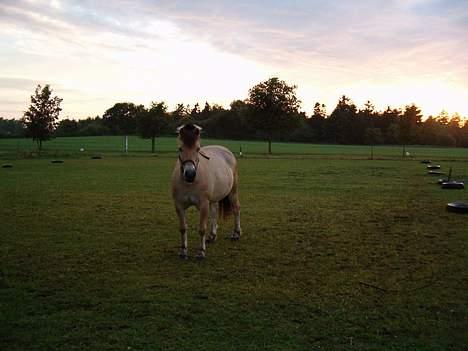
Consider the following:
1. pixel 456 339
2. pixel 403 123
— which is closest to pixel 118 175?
pixel 456 339

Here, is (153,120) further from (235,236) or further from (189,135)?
(189,135)

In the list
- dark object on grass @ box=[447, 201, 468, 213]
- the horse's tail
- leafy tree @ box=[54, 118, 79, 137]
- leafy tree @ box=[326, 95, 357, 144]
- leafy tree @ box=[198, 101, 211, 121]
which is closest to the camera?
the horse's tail

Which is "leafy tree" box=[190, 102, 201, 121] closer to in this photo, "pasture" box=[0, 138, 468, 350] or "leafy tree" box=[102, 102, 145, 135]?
"leafy tree" box=[102, 102, 145, 135]

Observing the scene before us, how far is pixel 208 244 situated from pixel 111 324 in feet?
13.8

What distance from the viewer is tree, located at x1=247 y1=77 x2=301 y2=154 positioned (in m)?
56.8

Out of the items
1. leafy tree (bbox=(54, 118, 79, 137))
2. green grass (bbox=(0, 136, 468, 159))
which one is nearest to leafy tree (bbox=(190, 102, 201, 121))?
leafy tree (bbox=(54, 118, 79, 137))

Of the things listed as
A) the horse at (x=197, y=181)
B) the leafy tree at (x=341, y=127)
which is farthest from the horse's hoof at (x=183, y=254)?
the leafy tree at (x=341, y=127)

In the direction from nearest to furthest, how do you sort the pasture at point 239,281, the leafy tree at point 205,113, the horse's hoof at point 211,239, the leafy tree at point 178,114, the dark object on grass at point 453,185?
the pasture at point 239,281 → the horse's hoof at point 211,239 → the dark object on grass at point 453,185 → the leafy tree at point 178,114 → the leafy tree at point 205,113

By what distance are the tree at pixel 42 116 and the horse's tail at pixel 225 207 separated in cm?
4608

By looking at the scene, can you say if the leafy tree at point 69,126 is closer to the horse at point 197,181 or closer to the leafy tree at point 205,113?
the leafy tree at point 205,113

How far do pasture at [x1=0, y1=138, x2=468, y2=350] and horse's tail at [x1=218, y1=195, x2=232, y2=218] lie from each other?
0.56 meters

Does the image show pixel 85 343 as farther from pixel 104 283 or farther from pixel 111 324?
pixel 104 283

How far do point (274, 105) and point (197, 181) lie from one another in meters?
50.1

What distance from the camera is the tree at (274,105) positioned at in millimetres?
56812
